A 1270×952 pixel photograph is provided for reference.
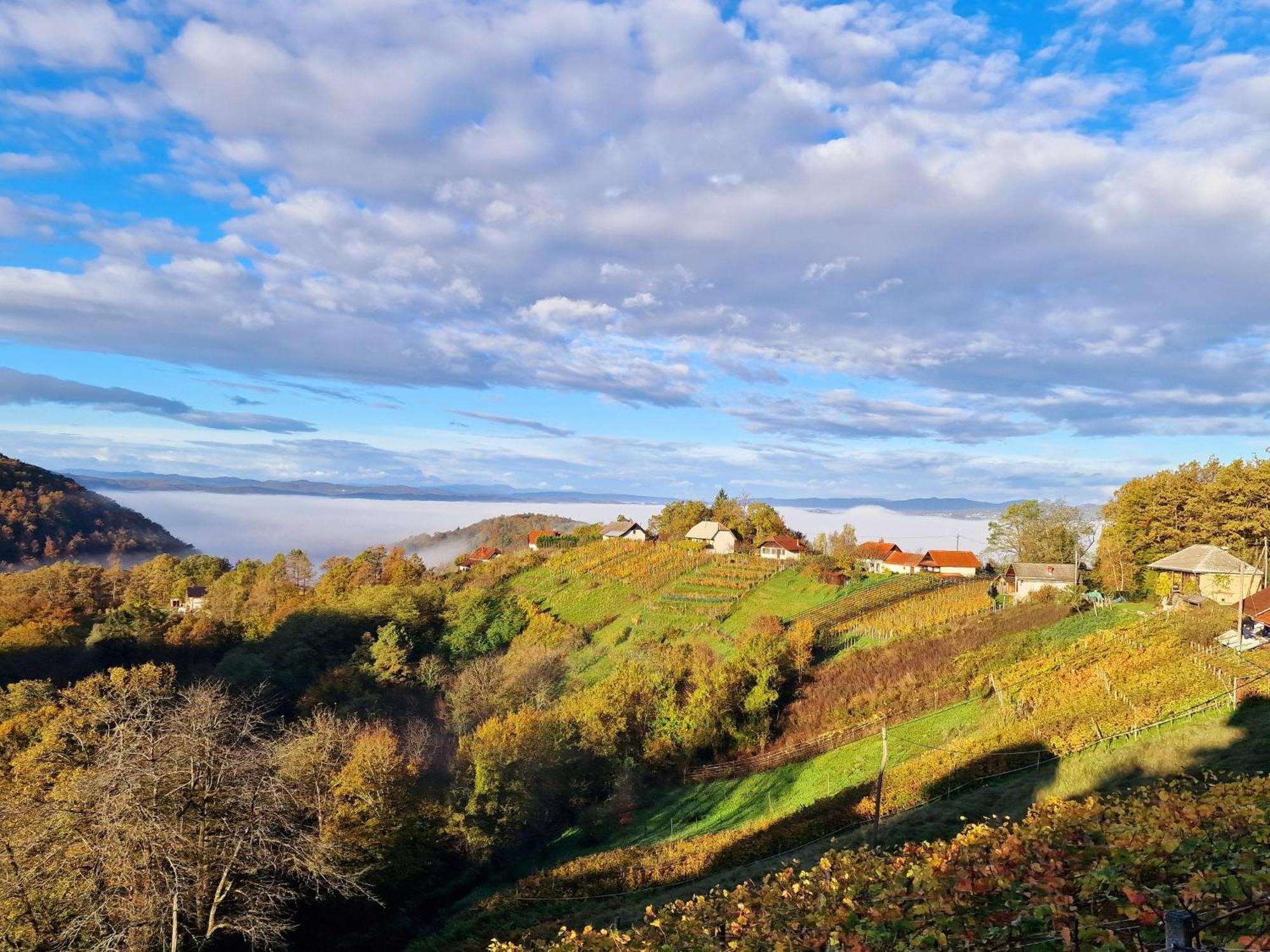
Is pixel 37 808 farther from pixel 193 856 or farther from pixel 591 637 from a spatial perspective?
pixel 591 637

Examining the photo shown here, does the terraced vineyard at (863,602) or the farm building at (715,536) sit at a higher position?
the farm building at (715,536)

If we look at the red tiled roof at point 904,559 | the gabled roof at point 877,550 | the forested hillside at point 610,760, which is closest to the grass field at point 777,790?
the forested hillside at point 610,760

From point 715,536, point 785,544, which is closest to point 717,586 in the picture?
point 785,544

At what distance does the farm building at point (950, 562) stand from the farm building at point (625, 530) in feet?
109

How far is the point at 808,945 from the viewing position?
6.71 meters

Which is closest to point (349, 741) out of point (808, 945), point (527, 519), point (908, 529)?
point (808, 945)

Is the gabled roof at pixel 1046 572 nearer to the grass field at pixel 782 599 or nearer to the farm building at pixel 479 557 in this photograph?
the grass field at pixel 782 599

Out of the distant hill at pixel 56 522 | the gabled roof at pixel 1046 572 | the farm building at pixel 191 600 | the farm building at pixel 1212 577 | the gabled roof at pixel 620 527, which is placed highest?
the farm building at pixel 1212 577

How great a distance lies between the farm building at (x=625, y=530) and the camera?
9125 cm

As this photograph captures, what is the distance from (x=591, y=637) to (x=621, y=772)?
20.5 meters

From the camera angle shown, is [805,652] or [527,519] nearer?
[805,652]

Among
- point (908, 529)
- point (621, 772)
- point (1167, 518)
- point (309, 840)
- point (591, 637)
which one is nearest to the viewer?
point (309, 840)

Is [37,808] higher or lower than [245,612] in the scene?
higher

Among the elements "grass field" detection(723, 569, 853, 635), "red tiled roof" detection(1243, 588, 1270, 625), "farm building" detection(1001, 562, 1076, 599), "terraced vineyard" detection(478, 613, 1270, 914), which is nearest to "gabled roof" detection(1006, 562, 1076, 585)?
"farm building" detection(1001, 562, 1076, 599)
